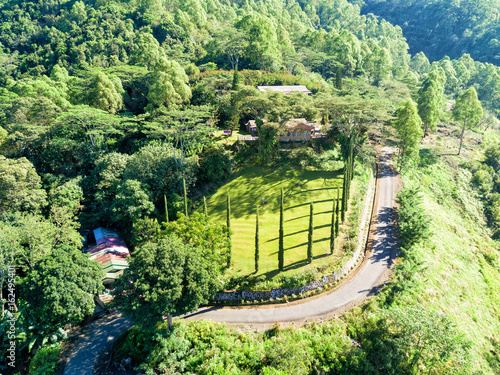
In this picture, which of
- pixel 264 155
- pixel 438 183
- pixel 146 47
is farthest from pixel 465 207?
pixel 146 47

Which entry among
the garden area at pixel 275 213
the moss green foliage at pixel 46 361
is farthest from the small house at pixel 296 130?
the moss green foliage at pixel 46 361

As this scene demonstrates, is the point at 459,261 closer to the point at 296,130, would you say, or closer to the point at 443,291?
the point at 443,291

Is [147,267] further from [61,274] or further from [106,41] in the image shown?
[106,41]

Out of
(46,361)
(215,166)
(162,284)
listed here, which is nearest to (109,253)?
(46,361)

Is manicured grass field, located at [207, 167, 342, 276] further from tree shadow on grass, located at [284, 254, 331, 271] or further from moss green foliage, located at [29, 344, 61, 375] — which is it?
moss green foliage, located at [29, 344, 61, 375]

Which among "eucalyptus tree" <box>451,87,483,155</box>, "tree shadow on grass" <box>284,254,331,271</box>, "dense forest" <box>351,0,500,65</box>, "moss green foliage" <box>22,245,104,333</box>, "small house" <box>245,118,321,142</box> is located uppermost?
"dense forest" <box>351,0,500,65</box>

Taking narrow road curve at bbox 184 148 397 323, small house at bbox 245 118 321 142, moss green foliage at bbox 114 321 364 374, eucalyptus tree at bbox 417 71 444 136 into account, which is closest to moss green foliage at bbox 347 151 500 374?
narrow road curve at bbox 184 148 397 323

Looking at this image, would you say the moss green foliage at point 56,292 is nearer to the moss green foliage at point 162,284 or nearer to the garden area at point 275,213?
the moss green foliage at point 162,284
